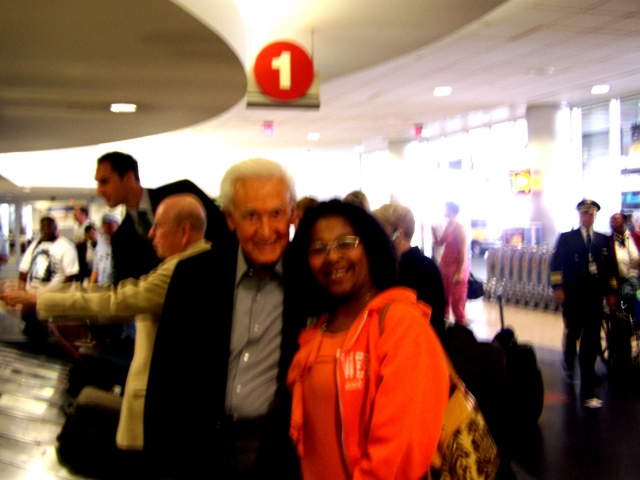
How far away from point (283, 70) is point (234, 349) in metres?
4.93

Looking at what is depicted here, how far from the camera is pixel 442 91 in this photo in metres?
10.9

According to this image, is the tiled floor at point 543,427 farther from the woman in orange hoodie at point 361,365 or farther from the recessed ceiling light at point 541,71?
the recessed ceiling light at point 541,71

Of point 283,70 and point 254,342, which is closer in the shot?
point 254,342

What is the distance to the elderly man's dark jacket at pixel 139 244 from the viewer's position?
10.2 feet

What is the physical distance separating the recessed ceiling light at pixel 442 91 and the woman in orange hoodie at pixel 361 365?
31.2ft

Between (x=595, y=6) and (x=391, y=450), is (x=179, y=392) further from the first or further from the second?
(x=595, y=6)

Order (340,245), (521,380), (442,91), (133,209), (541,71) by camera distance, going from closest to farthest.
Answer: (340,245), (133,209), (521,380), (541,71), (442,91)

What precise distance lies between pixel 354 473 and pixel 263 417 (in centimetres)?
46

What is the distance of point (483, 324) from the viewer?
1010cm

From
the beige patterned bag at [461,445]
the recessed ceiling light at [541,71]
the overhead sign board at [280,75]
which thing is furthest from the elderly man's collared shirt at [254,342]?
the recessed ceiling light at [541,71]

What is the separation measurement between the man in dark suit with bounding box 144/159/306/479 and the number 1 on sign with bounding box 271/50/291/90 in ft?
15.1

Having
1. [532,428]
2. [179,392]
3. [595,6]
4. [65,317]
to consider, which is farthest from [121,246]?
[595,6]

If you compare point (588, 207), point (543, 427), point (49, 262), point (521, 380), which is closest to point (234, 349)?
point (521, 380)

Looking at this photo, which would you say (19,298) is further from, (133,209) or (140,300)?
(133,209)
